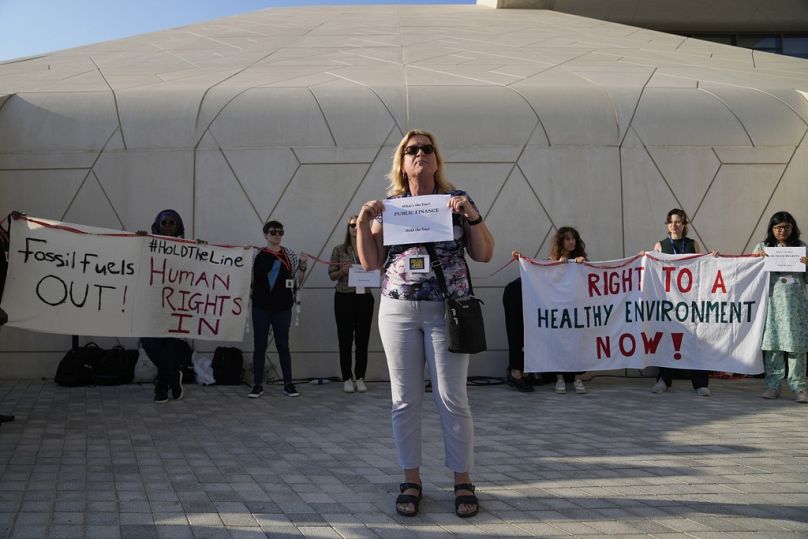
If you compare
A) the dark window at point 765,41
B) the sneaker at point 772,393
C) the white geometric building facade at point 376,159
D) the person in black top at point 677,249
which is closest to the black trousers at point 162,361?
the white geometric building facade at point 376,159

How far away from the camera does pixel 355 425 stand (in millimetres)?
5609

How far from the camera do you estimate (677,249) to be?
7.54 m

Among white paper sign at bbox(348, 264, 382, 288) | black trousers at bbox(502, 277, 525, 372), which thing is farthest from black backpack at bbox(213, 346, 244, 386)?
black trousers at bbox(502, 277, 525, 372)

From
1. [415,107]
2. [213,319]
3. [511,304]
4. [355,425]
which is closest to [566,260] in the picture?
[511,304]

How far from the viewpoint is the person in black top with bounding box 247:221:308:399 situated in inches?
279

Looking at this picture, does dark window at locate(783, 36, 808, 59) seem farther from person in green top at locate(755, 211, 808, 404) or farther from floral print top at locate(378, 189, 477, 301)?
floral print top at locate(378, 189, 477, 301)

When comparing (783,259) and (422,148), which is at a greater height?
(422,148)

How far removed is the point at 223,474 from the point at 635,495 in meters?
2.34

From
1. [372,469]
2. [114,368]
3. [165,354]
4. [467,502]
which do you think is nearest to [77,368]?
[114,368]

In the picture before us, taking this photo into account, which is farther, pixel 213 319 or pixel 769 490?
pixel 213 319

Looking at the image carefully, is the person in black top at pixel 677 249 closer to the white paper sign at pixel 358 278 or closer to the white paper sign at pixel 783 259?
the white paper sign at pixel 783 259

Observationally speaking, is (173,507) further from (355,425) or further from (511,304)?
(511,304)

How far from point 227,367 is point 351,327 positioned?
4.98 feet

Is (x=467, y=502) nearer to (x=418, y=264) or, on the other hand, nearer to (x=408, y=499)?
(x=408, y=499)
